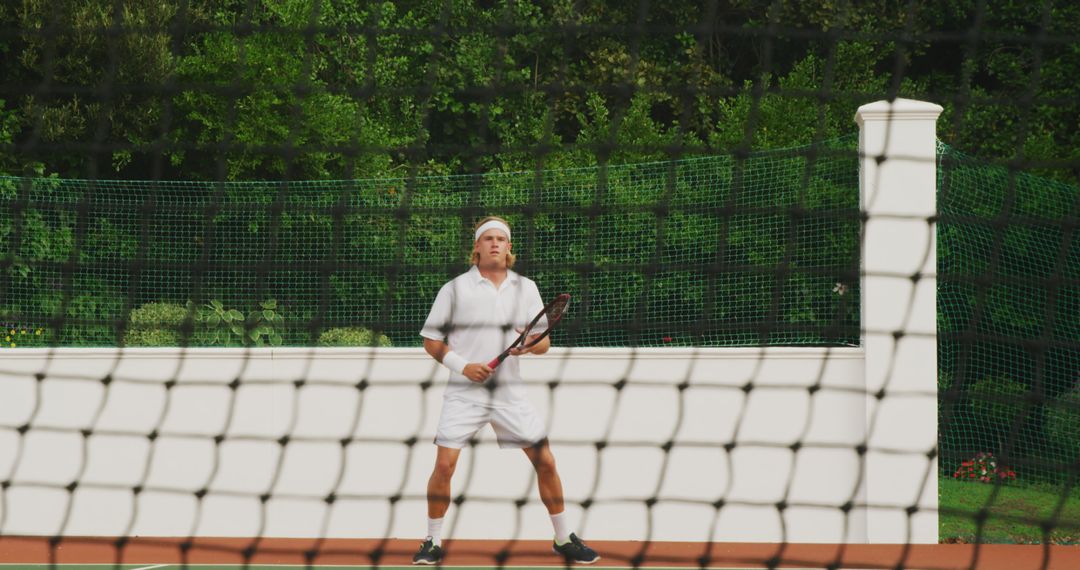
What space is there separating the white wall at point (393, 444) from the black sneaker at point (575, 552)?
75 centimetres

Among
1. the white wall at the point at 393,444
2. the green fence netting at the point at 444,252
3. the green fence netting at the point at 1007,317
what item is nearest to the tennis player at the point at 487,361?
the white wall at the point at 393,444

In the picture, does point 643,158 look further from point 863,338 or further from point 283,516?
point 283,516

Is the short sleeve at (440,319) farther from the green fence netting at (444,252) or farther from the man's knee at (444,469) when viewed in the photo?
the green fence netting at (444,252)

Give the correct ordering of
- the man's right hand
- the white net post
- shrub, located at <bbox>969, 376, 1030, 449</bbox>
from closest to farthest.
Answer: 1. the man's right hand
2. the white net post
3. shrub, located at <bbox>969, 376, 1030, 449</bbox>

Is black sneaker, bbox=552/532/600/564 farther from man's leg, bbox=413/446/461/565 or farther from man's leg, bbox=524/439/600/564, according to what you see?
man's leg, bbox=413/446/461/565

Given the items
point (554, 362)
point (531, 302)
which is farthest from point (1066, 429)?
point (531, 302)

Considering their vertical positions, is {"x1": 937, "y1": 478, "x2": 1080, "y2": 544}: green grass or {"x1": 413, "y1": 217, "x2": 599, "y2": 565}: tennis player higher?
{"x1": 413, "y1": 217, "x2": 599, "y2": 565}: tennis player

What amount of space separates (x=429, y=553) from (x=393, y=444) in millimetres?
922

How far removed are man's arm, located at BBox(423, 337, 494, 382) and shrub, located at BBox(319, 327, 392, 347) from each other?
1.45 meters

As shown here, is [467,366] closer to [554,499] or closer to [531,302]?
[531,302]

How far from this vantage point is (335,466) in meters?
4.95

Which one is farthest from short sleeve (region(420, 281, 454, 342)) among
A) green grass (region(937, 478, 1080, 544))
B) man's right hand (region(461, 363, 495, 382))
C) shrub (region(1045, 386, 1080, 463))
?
shrub (region(1045, 386, 1080, 463))

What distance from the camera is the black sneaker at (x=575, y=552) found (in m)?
4.00

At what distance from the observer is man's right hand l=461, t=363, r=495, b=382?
3742 millimetres
